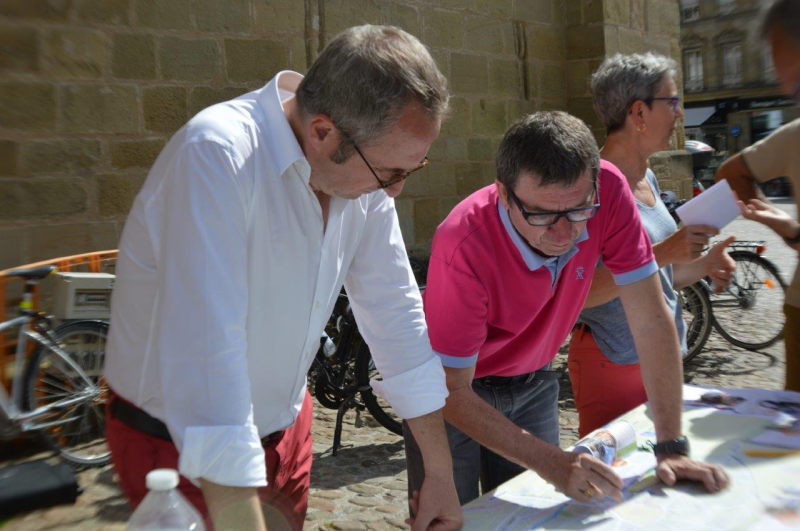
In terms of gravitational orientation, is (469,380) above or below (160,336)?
below

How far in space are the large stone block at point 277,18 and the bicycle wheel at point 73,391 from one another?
2534 millimetres

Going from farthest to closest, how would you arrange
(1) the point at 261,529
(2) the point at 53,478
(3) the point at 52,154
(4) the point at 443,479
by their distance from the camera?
(3) the point at 52,154 → (4) the point at 443,479 → (1) the point at 261,529 → (2) the point at 53,478

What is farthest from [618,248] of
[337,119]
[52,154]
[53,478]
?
[52,154]

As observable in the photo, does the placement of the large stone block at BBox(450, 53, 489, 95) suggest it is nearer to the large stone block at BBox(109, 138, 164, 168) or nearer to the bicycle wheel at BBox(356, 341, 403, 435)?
the large stone block at BBox(109, 138, 164, 168)

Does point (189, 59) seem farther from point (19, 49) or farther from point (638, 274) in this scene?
point (638, 274)

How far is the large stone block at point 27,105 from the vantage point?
5176 millimetres

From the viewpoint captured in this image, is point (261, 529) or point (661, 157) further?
point (661, 157)

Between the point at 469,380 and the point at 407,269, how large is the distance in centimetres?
30

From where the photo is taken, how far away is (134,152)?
18.9 ft

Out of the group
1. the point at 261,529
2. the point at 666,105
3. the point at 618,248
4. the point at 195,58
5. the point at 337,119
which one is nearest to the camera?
the point at 261,529

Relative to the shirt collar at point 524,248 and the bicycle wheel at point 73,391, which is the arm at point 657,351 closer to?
the shirt collar at point 524,248

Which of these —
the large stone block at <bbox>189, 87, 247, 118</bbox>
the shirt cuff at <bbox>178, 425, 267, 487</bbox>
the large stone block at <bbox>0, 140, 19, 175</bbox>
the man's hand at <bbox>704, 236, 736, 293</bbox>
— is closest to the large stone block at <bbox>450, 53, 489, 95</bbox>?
the large stone block at <bbox>189, 87, 247, 118</bbox>

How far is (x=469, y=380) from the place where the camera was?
207cm

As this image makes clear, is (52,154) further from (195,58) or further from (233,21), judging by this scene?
(233,21)
